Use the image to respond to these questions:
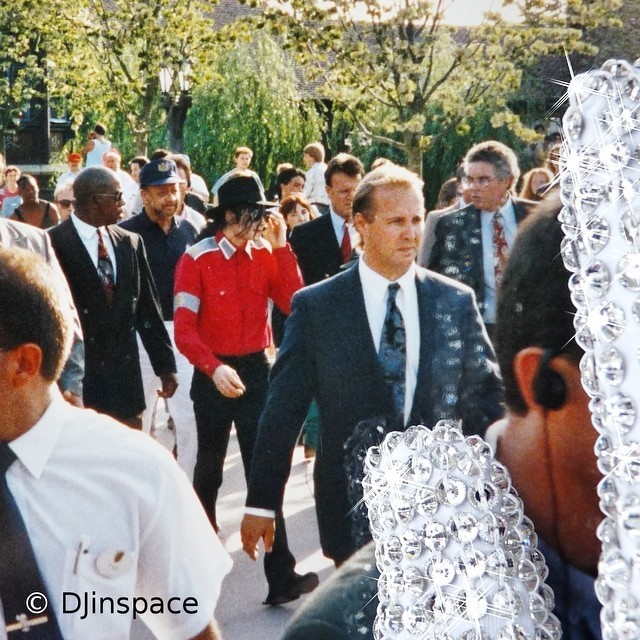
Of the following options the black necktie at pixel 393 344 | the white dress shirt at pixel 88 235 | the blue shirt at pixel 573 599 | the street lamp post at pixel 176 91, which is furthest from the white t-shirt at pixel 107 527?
the white dress shirt at pixel 88 235

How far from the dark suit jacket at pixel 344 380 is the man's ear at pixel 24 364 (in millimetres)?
487

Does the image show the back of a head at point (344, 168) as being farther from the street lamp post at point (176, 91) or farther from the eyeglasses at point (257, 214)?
the street lamp post at point (176, 91)

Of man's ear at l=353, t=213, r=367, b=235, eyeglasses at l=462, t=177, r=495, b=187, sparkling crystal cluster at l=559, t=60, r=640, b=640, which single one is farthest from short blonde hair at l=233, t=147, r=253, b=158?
sparkling crystal cluster at l=559, t=60, r=640, b=640

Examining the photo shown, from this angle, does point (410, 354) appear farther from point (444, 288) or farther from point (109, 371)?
point (109, 371)

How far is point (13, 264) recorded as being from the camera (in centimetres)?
165

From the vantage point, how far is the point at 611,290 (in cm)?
61

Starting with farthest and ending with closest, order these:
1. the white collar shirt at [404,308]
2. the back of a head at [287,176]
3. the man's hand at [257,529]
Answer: the back of a head at [287,176], the man's hand at [257,529], the white collar shirt at [404,308]

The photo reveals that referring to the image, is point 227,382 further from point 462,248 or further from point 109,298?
point 462,248

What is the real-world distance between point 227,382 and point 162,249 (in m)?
1.42

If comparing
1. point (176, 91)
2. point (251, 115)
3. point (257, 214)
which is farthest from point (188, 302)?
point (176, 91)

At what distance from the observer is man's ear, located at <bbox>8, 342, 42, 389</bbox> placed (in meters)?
1.68

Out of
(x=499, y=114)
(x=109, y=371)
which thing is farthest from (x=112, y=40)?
(x=109, y=371)

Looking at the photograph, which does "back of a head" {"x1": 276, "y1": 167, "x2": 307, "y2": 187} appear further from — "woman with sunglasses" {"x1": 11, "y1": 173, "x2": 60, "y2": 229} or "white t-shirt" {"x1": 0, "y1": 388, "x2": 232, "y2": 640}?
"white t-shirt" {"x1": 0, "y1": 388, "x2": 232, "y2": 640}

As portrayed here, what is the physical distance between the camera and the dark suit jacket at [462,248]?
3.13 ft
